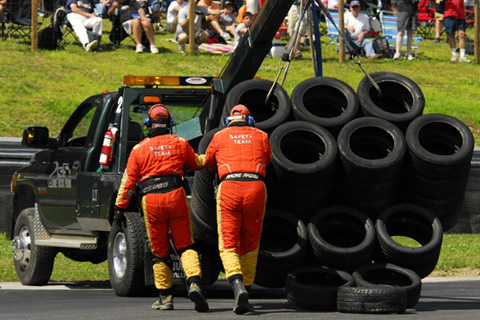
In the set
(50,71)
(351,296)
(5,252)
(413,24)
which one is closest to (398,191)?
(351,296)

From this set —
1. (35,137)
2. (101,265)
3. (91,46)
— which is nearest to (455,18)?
(91,46)

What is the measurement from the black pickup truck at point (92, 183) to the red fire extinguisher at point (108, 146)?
1 cm

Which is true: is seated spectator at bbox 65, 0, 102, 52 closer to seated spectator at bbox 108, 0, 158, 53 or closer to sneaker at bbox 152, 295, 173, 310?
seated spectator at bbox 108, 0, 158, 53

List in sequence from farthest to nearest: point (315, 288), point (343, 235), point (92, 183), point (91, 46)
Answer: point (91, 46), point (92, 183), point (343, 235), point (315, 288)

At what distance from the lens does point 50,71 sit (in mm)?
21219

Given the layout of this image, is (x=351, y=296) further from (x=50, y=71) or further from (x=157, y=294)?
(x=50, y=71)

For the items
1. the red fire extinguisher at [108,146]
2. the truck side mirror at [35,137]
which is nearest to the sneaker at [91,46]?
the truck side mirror at [35,137]

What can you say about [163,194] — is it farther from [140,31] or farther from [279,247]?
[140,31]

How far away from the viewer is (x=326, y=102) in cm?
938

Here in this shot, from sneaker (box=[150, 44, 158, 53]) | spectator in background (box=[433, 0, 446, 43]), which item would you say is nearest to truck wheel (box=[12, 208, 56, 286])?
sneaker (box=[150, 44, 158, 53])

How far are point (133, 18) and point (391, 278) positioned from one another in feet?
52.3

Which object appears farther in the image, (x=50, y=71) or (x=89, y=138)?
(x=50, y=71)

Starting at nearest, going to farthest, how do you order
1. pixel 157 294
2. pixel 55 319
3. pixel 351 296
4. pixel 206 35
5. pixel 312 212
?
pixel 55 319
pixel 351 296
pixel 312 212
pixel 157 294
pixel 206 35

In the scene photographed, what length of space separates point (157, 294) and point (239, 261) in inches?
65.1
